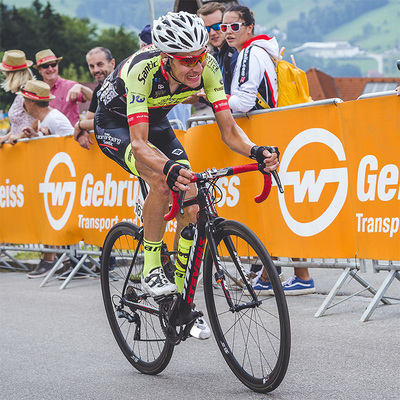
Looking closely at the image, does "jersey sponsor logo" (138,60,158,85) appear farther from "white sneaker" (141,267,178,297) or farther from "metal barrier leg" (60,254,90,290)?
"metal barrier leg" (60,254,90,290)

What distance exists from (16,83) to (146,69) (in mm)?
6770

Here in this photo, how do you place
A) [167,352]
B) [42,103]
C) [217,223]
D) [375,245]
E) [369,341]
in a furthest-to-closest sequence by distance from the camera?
1. [42,103]
2. [375,245]
3. [369,341]
4. [167,352]
5. [217,223]

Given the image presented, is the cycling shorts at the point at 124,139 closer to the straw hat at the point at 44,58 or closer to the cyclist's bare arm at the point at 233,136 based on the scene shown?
the cyclist's bare arm at the point at 233,136

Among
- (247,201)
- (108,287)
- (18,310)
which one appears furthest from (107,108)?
(18,310)

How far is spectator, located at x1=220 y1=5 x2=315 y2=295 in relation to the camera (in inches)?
267

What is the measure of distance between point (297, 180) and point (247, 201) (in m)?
0.72

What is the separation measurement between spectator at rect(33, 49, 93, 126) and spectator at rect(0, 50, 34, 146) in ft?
1.24

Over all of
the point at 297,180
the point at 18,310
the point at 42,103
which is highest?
the point at 42,103

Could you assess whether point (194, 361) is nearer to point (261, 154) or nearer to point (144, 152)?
point (144, 152)

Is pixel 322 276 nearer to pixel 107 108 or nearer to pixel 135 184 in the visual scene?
pixel 135 184

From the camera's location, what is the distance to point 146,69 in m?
4.60

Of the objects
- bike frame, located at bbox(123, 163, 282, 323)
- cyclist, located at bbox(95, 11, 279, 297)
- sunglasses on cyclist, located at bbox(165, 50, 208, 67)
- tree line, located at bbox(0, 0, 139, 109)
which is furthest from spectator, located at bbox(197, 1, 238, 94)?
tree line, located at bbox(0, 0, 139, 109)

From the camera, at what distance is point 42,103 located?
9.66 meters

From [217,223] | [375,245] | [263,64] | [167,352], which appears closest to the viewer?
[217,223]
